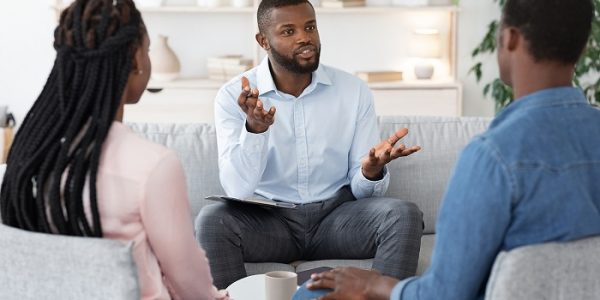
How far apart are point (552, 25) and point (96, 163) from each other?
744mm

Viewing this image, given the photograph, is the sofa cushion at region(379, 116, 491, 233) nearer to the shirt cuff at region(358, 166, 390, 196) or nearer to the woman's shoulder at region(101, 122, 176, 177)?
the shirt cuff at region(358, 166, 390, 196)

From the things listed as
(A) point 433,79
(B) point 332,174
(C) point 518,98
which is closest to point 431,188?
(B) point 332,174

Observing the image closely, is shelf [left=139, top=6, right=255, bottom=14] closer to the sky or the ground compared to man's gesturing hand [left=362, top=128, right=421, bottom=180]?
closer to the sky

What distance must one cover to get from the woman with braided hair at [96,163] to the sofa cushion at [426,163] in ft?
4.72

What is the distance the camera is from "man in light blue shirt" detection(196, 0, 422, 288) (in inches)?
99.1

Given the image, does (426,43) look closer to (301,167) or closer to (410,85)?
(410,85)

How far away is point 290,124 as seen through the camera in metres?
2.83

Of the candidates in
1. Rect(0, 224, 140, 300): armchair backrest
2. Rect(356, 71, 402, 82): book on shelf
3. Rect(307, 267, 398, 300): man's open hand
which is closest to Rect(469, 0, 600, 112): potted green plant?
Rect(356, 71, 402, 82): book on shelf

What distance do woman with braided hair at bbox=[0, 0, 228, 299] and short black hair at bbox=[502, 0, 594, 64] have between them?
0.60 meters

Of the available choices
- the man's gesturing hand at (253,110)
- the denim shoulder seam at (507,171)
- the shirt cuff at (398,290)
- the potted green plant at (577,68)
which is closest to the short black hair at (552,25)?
the denim shoulder seam at (507,171)

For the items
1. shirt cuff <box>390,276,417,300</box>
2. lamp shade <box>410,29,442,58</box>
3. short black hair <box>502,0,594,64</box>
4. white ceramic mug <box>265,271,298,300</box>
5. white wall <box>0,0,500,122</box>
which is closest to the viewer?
short black hair <box>502,0,594,64</box>

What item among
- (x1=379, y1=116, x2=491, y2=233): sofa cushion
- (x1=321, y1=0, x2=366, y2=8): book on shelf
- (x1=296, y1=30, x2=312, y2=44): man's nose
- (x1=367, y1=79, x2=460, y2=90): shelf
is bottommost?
(x1=367, y1=79, x2=460, y2=90): shelf

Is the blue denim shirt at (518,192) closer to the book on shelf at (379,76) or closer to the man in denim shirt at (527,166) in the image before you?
the man in denim shirt at (527,166)

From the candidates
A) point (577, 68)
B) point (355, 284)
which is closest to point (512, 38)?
point (355, 284)
